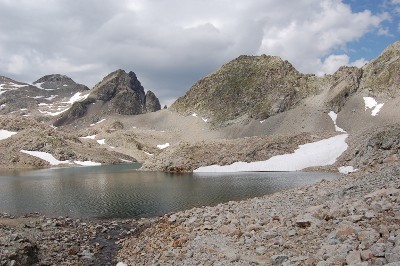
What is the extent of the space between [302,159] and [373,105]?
11724 cm

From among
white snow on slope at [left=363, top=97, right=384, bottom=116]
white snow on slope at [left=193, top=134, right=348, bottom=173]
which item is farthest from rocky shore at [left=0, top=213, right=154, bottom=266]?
white snow on slope at [left=363, top=97, right=384, bottom=116]

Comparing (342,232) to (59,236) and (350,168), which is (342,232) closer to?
(59,236)

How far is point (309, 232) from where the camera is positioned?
61.4 ft

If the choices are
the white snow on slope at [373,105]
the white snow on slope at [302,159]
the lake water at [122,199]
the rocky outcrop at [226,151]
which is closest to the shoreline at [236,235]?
the lake water at [122,199]

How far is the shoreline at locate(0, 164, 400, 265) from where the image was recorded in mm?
16406

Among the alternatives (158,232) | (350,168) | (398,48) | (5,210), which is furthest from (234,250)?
(398,48)

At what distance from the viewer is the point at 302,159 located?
91500 mm

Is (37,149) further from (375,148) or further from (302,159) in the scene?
(375,148)

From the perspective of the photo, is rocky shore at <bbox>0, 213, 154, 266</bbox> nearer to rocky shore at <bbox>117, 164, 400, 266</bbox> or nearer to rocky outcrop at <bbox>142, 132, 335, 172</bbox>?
rocky shore at <bbox>117, 164, 400, 266</bbox>

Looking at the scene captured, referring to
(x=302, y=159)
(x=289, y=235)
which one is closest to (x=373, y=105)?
(x=302, y=159)

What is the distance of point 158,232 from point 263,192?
26.6 m

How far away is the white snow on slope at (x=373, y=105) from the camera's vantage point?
181500mm

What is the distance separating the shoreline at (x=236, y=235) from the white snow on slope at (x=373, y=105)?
16742 centimetres

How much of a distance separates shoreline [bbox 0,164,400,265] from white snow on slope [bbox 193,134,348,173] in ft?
190
